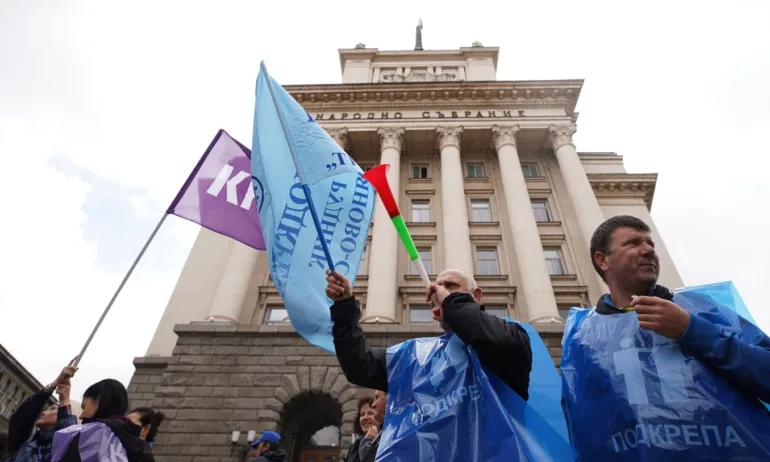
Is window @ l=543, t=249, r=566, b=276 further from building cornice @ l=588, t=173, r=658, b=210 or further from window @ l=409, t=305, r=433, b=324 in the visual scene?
building cornice @ l=588, t=173, r=658, b=210

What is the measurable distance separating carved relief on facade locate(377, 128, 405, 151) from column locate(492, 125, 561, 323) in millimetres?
4926

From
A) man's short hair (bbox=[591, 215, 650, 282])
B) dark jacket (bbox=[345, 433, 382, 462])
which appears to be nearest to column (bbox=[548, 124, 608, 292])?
Result: dark jacket (bbox=[345, 433, 382, 462])

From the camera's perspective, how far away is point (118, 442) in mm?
2936

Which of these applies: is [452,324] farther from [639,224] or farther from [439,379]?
[639,224]

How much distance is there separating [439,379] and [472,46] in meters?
29.4

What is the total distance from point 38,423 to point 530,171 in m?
21.7

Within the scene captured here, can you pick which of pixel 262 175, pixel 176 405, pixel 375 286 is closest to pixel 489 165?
pixel 375 286

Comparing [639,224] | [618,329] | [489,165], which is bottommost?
[618,329]

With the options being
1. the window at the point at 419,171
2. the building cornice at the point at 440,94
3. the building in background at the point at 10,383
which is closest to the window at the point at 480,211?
the window at the point at 419,171

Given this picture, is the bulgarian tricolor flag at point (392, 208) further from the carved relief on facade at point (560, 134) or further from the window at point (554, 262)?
the carved relief on facade at point (560, 134)

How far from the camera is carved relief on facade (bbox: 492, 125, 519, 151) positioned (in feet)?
67.1

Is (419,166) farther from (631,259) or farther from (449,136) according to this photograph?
(631,259)

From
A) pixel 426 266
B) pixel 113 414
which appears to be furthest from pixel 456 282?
pixel 426 266

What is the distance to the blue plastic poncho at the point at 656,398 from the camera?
149 cm
